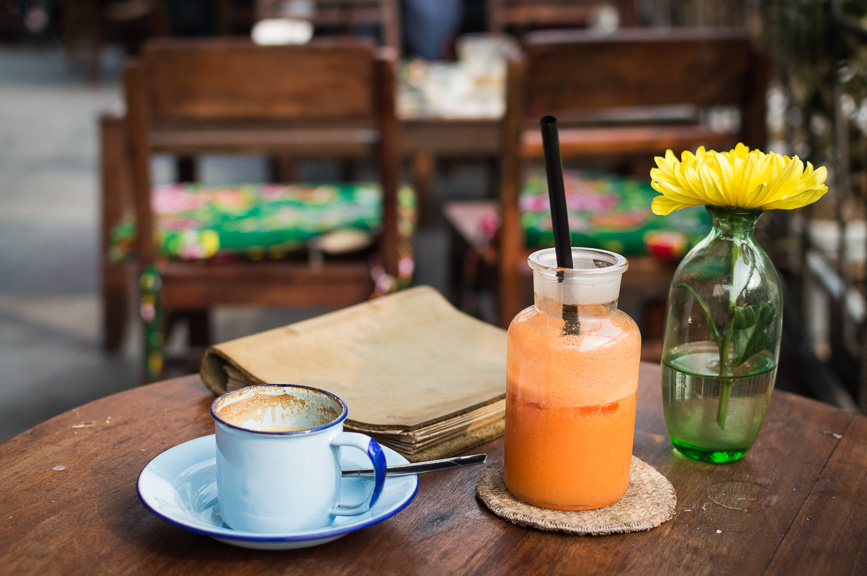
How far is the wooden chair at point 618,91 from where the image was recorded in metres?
1.51

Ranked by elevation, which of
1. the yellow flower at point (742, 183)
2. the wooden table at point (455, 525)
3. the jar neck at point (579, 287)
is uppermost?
the yellow flower at point (742, 183)

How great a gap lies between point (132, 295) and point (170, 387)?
1.83 metres

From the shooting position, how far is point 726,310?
0.66 meters

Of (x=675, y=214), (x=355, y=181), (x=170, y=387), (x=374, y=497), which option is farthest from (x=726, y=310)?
(x=355, y=181)

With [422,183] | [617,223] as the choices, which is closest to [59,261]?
[422,183]

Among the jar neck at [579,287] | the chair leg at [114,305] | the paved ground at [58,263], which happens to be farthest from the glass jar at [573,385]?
the chair leg at [114,305]

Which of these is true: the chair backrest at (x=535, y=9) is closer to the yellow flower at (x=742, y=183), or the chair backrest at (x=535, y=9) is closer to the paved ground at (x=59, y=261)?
the paved ground at (x=59, y=261)

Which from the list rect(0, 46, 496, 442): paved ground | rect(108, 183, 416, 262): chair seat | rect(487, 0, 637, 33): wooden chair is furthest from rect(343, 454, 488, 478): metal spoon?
rect(487, 0, 637, 33): wooden chair

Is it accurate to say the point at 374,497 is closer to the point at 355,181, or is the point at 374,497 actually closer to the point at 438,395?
the point at 438,395

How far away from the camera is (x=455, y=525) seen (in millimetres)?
592

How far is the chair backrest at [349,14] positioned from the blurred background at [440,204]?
27 mm

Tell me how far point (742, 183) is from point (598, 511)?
0.26 metres

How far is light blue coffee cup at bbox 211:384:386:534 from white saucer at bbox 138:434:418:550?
0.01 m

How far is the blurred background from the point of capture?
70.7 inches
